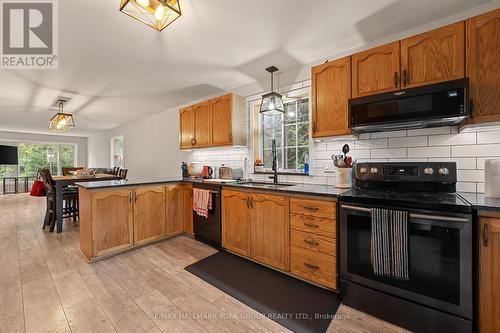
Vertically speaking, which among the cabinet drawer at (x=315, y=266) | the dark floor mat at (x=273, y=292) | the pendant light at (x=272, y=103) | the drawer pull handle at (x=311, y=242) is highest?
the pendant light at (x=272, y=103)

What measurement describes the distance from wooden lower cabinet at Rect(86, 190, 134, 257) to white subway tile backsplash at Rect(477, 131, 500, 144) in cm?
361

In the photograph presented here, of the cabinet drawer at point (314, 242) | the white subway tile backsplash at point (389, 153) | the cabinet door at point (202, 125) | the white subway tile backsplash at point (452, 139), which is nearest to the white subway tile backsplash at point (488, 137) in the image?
the white subway tile backsplash at point (452, 139)

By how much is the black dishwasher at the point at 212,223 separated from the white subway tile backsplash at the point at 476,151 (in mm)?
2381

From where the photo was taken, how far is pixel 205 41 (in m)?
2.15

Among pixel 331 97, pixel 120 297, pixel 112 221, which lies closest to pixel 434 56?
pixel 331 97

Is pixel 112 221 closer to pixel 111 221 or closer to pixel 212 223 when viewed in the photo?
pixel 111 221

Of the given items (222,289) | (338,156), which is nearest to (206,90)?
(338,156)

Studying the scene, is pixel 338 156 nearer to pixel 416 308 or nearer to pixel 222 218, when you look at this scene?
pixel 416 308

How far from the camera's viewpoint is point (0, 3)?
1.66 meters

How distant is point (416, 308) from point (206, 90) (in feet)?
12.2

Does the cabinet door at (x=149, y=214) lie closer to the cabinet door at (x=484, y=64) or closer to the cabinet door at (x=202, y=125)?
the cabinet door at (x=202, y=125)

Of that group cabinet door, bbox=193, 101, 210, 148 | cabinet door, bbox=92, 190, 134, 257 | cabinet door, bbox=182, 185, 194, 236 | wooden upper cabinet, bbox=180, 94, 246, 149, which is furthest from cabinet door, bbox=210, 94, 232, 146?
cabinet door, bbox=92, 190, 134, 257

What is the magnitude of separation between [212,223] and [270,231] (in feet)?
3.13

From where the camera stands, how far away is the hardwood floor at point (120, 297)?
1.49 metres
